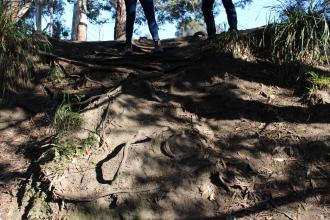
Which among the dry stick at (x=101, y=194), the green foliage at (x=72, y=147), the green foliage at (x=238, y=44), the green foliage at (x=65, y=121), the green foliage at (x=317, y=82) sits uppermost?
the green foliage at (x=238, y=44)

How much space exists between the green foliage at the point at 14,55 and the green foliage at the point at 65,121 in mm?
1295

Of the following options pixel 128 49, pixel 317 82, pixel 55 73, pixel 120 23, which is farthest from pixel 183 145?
pixel 120 23

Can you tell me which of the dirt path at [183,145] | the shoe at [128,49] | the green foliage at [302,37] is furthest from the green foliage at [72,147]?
the green foliage at [302,37]

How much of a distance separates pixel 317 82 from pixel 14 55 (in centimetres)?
422

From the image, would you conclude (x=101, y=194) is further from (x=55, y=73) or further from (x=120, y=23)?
(x=120, y=23)

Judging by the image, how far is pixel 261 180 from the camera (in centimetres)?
479

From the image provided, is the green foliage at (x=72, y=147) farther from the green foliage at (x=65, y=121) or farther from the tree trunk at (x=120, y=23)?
the tree trunk at (x=120, y=23)

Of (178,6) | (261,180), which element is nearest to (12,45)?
A: (261,180)

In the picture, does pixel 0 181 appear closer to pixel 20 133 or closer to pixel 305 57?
pixel 20 133

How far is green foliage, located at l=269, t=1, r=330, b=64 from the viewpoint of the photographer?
6.05 m

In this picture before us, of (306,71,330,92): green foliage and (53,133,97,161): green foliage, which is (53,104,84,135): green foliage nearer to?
(53,133,97,161): green foliage

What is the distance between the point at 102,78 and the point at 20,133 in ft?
4.90

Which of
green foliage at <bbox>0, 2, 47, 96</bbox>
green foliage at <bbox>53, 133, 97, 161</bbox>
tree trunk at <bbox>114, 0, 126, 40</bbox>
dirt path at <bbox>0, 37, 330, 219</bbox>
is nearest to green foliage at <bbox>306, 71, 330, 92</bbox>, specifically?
dirt path at <bbox>0, 37, 330, 219</bbox>

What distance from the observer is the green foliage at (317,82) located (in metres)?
5.75
